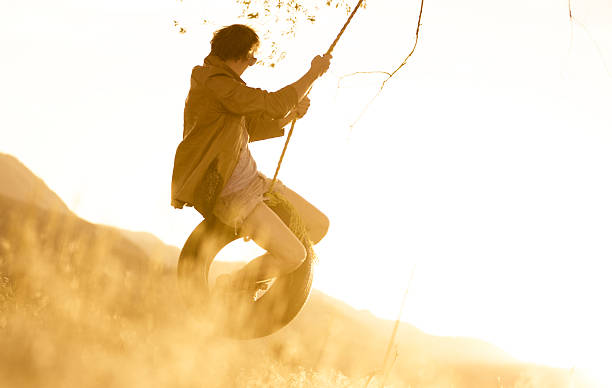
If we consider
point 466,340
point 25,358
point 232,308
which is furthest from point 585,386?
point 466,340

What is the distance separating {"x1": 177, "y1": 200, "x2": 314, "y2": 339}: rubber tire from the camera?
15.6ft

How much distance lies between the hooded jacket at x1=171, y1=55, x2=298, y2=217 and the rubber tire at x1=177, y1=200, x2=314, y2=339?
332 mm

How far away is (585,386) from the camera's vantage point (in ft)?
22.2

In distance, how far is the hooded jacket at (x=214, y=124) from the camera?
14.4ft

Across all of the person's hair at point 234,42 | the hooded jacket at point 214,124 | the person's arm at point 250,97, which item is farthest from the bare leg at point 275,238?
the person's hair at point 234,42

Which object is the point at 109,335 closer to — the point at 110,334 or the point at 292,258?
the point at 110,334

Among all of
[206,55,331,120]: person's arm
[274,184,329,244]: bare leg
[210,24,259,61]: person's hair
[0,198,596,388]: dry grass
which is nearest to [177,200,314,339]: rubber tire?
[0,198,596,388]: dry grass

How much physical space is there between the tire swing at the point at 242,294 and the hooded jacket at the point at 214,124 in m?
0.33

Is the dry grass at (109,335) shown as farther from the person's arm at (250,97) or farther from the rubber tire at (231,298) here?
the person's arm at (250,97)

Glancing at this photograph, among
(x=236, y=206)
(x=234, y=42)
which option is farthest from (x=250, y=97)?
(x=236, y=206)

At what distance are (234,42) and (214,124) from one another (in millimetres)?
537

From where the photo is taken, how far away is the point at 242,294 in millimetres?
4953

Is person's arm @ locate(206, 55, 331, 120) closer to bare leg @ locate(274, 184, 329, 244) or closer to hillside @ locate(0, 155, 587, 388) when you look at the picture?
bare leg @ locate(274, 184, 329, 244)

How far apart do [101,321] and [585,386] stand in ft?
14.7
